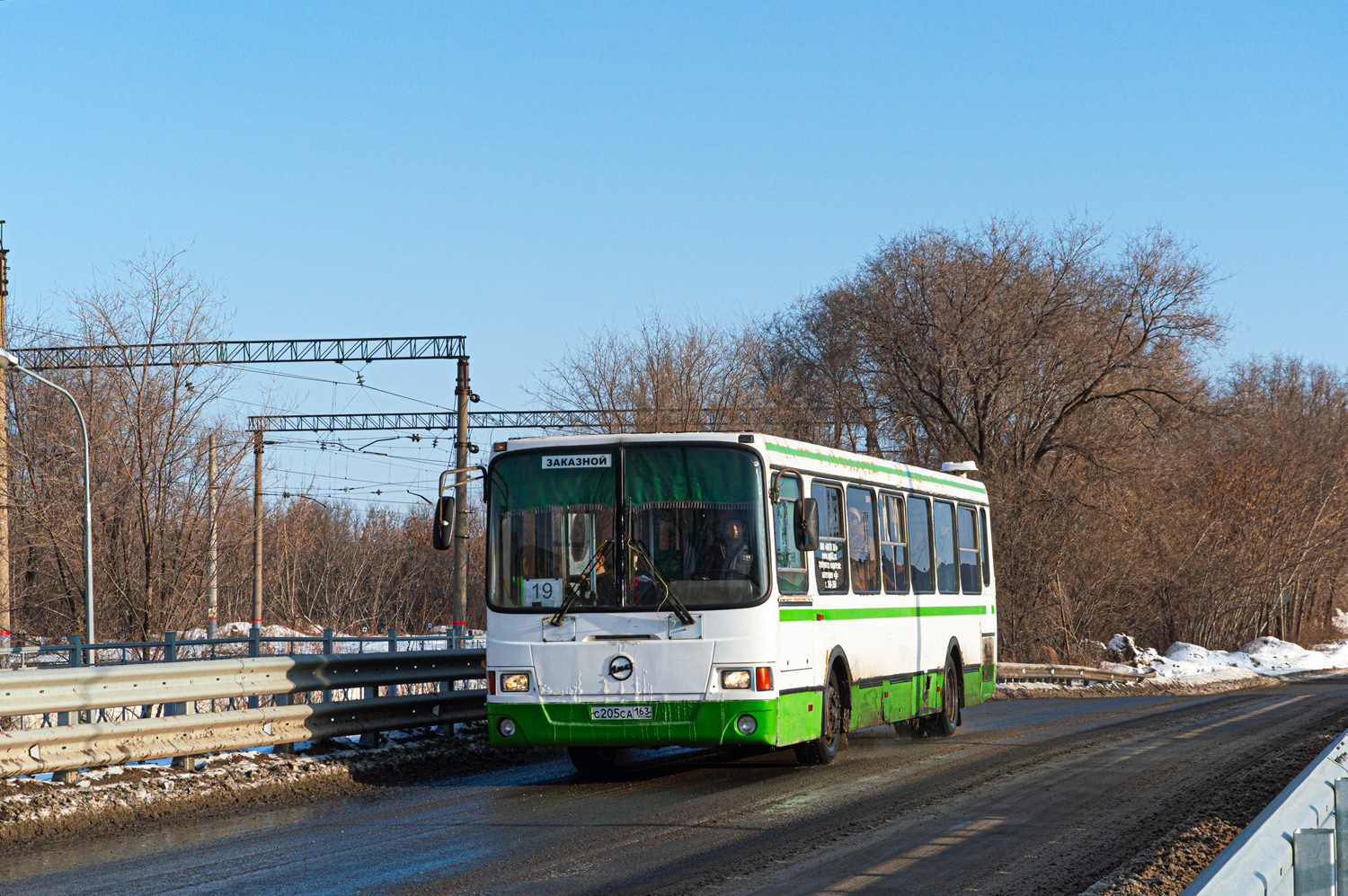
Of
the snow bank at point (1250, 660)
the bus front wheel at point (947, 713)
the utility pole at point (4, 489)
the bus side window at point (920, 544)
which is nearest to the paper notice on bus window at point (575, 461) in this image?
the bus side window at point (920, 544)

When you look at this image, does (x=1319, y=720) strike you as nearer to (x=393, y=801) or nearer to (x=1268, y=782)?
(x=1268, y=782)

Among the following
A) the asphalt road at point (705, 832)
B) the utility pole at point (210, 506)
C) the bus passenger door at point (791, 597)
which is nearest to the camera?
the asphalt road at point (705, 832)

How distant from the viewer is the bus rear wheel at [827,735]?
43.7ft

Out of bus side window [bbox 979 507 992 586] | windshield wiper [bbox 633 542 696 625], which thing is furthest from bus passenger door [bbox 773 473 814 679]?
bus side window [bbox 979 507 992 586]

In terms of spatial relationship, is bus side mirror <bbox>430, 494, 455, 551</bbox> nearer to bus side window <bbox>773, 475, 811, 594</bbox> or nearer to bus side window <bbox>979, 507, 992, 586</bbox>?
bus side window <bbox>773, 475, 811, 594</bbox>

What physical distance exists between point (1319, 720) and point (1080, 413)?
21.4 m

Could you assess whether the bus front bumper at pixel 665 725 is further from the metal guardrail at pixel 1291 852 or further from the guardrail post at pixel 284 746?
the metal guardrail at pixel 1291 852

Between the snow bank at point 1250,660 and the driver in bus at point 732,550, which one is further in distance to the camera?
the snow bank at point 1250,660

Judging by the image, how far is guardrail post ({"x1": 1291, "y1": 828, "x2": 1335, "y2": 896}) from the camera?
14.0 ft

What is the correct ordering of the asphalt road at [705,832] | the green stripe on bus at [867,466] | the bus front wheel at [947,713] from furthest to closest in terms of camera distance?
the bus front wheel at [947,713] < the green stripe on bus at [867,466] < the asphalt road at [705,832]

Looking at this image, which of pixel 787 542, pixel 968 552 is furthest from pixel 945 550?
pixel 787 542

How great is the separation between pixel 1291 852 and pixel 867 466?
1090cm

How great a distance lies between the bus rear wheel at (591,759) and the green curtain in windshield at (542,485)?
2381mm

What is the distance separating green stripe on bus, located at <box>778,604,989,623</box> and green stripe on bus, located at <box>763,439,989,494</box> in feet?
4.78
